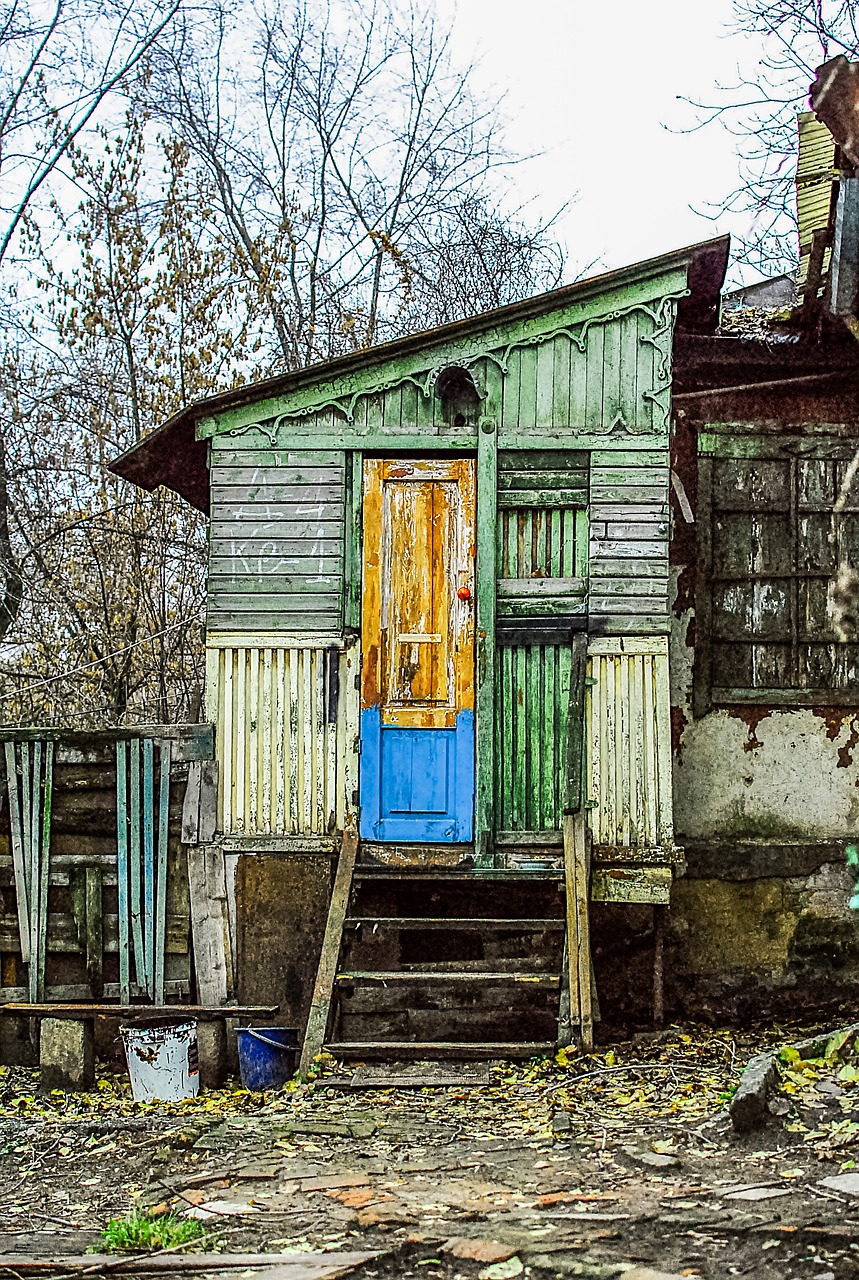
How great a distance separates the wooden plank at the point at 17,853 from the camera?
31.2 feet

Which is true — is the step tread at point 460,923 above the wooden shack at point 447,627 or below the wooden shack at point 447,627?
below

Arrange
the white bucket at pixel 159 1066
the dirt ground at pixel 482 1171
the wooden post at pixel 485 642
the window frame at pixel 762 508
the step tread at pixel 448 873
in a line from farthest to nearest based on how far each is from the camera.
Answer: the window frame at pixel 762 508 < the wooden post at pixel 485 642 < the step tread at pixel 448 873 < the white bucket at pixel 159 1066 < the dirt ground at pixel 482 1171

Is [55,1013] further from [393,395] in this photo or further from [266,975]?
[393,395]

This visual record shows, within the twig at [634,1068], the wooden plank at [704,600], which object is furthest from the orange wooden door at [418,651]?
the wooden plank at [704,600]

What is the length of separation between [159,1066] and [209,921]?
108 centimetres

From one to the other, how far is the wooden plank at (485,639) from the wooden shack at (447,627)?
2 centimetres

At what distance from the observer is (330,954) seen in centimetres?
849

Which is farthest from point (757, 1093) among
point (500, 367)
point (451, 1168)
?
point (500, 367)

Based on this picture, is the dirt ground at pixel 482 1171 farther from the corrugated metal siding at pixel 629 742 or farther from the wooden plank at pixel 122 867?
the corrugated metal siding at pixel 629 742

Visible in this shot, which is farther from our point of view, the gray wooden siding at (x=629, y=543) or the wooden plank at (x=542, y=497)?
the wooden plank at (x=542, y=497)

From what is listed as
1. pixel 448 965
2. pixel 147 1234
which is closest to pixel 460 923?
pixel 448 965

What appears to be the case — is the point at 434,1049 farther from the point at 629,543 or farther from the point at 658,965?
the point at 629,543

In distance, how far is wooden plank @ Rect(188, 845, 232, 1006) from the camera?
30.4 ft

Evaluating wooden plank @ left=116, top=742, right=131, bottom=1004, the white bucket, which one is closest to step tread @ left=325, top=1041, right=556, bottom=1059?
the white bucket
